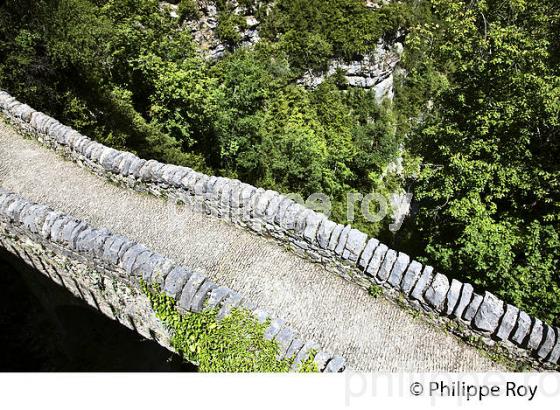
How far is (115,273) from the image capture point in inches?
337

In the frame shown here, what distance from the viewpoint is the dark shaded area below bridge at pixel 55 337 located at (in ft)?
38.1

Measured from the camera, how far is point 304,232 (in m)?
9.64

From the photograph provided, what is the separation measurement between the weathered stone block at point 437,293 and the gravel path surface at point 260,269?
22.6 inches

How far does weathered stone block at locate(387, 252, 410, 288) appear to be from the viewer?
346 inches

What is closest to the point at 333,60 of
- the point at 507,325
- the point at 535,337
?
the point at 507,325

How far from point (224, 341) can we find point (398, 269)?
4.21m

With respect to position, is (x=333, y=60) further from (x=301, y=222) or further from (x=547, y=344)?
(x=547, y=344)

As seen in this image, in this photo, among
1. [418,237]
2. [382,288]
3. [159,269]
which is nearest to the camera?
[159,269]

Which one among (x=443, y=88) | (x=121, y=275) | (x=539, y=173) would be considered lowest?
(x=121, y=275)

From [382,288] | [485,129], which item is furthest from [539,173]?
[382,288]

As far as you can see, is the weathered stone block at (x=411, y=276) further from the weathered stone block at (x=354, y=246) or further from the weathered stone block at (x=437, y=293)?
the weathered stone block at (x=354, y=246)

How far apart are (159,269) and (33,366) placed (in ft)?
26.3

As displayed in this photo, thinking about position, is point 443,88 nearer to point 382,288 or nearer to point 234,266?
point 382,288

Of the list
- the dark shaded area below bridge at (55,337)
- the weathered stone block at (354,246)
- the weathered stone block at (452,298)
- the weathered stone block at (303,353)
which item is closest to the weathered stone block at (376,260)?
the weathered stone block at (354,246)
